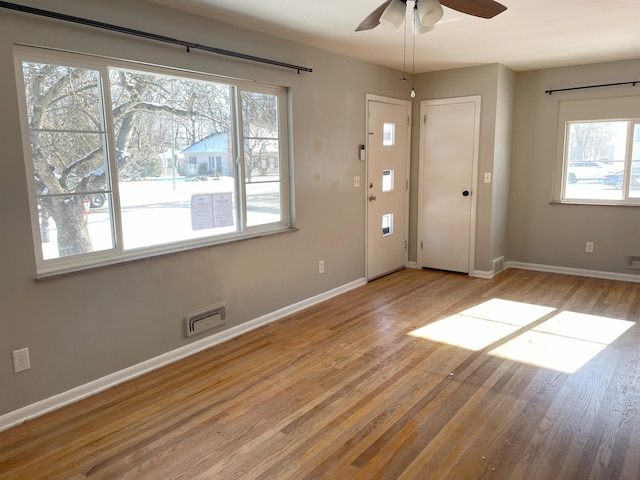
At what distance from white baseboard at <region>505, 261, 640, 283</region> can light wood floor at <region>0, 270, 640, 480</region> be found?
4.26 ft

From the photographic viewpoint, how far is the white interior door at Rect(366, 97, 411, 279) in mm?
5090

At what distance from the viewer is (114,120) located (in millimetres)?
2848

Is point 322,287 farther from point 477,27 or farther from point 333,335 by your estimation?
point 477,27

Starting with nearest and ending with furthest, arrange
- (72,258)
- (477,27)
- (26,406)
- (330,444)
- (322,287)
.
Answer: (330,444) < (26,406) < (72,258) < (477,27) < (322,287)

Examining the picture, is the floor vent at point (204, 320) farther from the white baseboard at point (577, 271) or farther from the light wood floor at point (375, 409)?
the white baseboard at point (577, 271)

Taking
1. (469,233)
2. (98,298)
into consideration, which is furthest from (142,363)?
(469,233)

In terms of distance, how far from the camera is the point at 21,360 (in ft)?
8.14

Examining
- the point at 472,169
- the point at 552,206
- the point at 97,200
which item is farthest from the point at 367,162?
the point at 97,200

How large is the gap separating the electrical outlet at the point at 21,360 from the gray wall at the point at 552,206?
5.30m

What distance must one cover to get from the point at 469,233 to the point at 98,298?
4135 millimetres

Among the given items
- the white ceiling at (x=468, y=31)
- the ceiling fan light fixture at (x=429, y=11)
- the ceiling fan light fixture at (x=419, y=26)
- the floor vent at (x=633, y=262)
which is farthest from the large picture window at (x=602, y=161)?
the ceiling fan light fixture at (x=429, y=11)

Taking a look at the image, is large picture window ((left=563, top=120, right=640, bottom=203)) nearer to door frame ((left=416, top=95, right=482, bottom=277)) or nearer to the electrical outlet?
door frame ((left=416, top=95, right=482, bottom=277))

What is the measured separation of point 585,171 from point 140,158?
4879 millimetres

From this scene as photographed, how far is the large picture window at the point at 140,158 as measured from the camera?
256 cm
